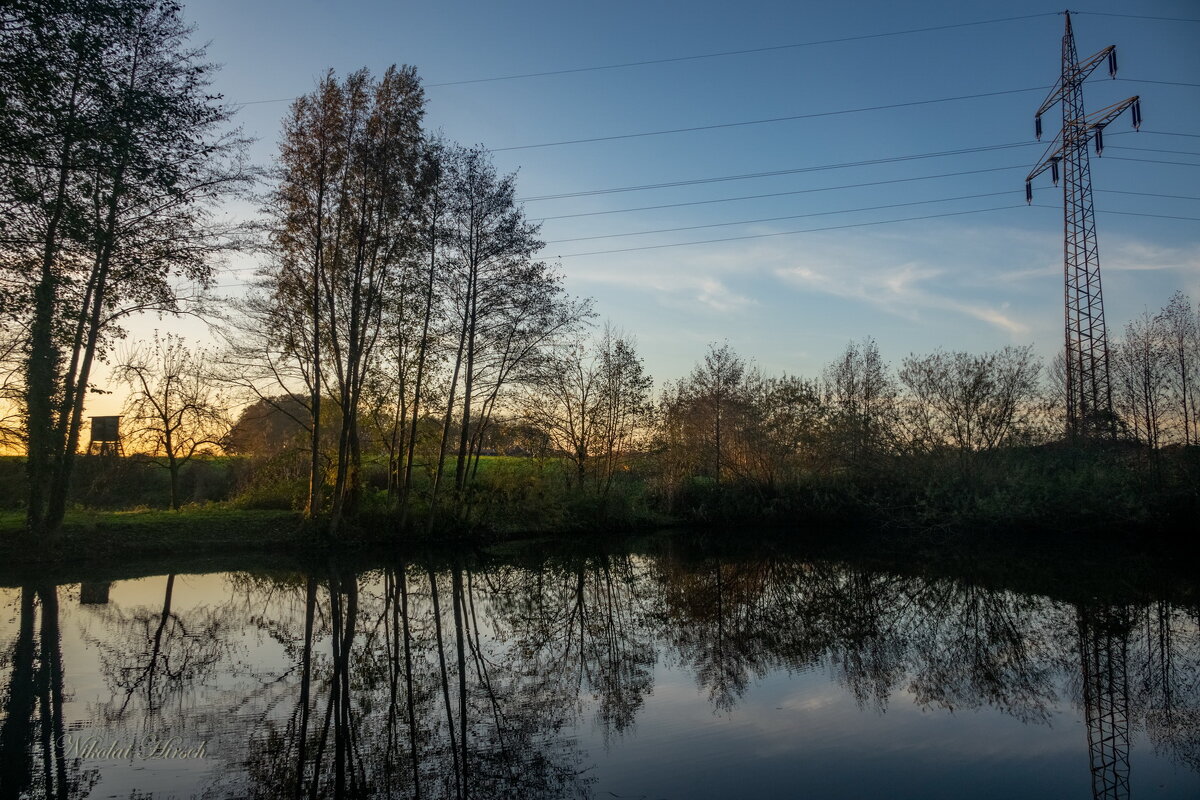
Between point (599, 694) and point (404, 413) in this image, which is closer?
point (599, 694)

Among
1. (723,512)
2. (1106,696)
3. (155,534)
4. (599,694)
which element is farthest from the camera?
(723,512)

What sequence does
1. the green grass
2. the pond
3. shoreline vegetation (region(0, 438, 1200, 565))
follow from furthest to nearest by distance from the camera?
shoreline vegetation (region(0, 438, 1200, 565)), the green grass, the pond

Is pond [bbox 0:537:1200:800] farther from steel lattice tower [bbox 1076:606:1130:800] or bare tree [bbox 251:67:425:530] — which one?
bare tree [bbox 251:67:425:530]

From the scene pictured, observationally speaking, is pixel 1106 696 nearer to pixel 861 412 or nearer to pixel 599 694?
pixel 599 694

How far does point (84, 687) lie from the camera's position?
6.33 meters

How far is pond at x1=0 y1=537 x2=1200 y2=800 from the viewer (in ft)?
14.8

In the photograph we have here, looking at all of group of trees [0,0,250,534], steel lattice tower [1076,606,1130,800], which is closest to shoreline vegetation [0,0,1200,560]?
group of trees [0,0,250,534]

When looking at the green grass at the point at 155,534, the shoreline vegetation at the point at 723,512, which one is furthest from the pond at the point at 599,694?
the shoreline vegetation at the point at 723,512

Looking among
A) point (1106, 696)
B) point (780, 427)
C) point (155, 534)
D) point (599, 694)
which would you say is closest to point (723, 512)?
point (780, 427)

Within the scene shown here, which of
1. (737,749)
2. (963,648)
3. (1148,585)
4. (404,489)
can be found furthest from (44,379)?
(1148,585)

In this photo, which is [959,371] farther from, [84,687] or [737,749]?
[84,687]

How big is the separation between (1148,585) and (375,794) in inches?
541

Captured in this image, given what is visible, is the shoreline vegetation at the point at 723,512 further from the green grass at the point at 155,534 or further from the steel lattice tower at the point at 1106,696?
the steel lattice tower at the point at 1106,696

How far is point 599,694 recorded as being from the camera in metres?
6.34
